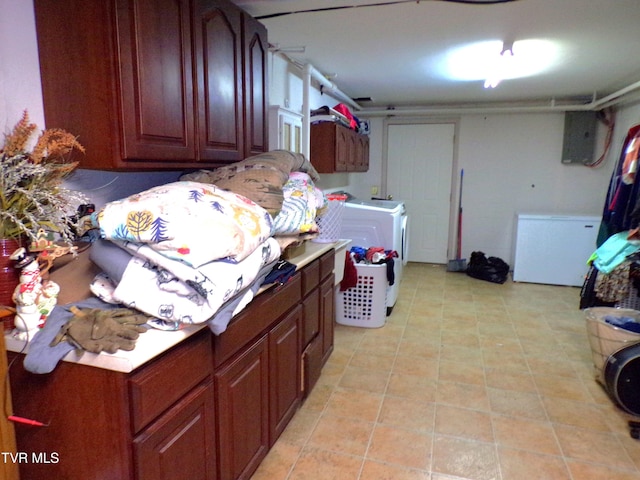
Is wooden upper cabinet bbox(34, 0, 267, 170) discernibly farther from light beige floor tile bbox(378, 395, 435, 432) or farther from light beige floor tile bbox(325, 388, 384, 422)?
light beige floor tile bbox(378, 395, 435, 432)

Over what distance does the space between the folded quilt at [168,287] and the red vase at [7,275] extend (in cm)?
25

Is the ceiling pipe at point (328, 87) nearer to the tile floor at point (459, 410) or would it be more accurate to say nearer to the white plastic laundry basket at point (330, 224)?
the white plastic laundry basket at point (330, 224)

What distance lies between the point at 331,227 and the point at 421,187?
334cm

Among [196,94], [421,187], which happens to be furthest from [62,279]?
[421,187]

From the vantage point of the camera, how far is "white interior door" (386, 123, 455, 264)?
5695 mm

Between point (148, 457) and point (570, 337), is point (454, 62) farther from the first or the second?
point (148, 457)

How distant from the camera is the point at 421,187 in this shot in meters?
5.81

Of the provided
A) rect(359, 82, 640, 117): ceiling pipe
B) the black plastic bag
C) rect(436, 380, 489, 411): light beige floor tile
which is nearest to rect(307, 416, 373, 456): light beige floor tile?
rect(436, 380, 489, 411): light beige floor tile

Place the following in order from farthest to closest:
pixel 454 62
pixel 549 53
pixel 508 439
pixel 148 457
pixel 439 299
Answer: pixel 439 299 < pixel 454 62 < pixel 549 53 < pixel 508 439 < pixel 148 457

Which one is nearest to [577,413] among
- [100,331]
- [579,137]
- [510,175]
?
[100,331]

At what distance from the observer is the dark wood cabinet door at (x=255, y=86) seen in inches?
82.4

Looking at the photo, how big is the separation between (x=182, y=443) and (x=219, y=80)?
1425 mm

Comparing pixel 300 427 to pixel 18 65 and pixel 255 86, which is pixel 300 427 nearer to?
pixel 255 86

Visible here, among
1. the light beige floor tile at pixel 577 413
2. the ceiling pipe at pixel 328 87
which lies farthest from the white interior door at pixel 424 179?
the light beige floor tile at pixel 577 413
